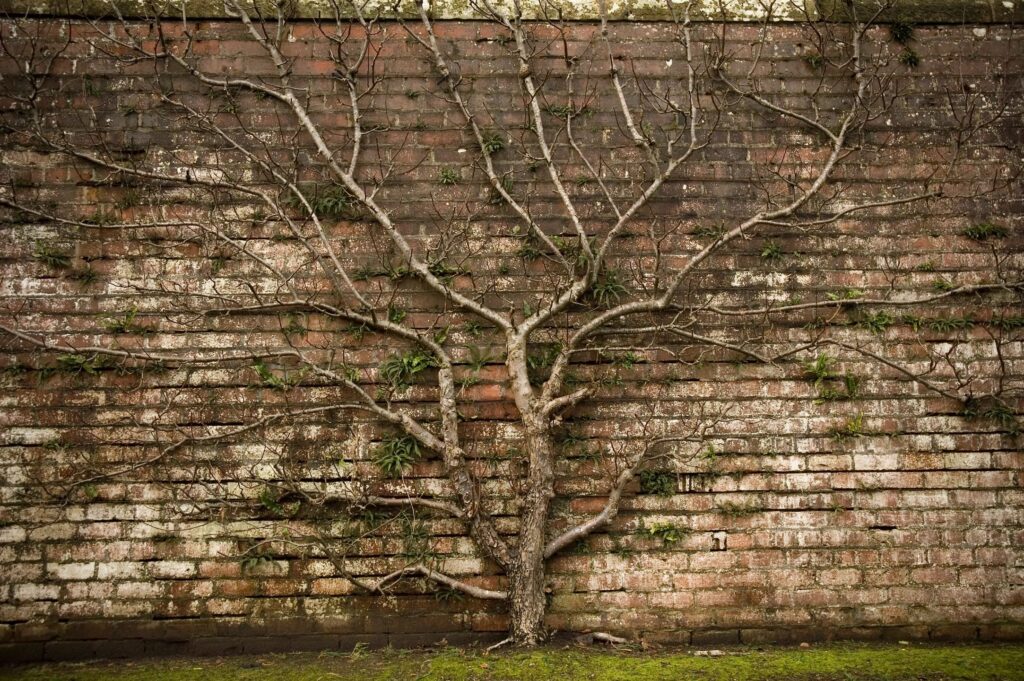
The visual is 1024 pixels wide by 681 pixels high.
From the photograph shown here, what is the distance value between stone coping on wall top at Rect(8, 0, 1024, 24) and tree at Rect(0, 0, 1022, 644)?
7cm

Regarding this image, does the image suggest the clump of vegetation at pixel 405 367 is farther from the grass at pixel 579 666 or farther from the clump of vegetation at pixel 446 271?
the grass at pixel 579 666

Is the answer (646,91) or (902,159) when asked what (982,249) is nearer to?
(902,159)

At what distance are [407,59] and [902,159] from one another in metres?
3.07

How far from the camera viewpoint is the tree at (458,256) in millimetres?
3848

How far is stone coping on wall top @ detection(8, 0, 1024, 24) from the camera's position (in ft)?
13.4

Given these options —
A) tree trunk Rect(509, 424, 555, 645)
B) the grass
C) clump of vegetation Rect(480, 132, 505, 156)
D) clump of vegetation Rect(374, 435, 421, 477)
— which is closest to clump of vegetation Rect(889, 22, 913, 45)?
clump of vegetation Rect(480, 132, 505, 156)

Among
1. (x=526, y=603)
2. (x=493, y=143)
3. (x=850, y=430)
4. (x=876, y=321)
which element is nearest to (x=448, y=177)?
(x=493, y=143)

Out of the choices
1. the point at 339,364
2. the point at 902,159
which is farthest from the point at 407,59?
the point at 902,159

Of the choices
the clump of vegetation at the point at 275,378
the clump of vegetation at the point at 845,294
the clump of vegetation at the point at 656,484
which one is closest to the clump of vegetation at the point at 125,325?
the clump of vegetation at the point at 275,378

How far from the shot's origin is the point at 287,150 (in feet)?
13.4

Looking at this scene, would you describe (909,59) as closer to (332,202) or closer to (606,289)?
(606,289)

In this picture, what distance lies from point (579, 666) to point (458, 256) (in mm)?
2303

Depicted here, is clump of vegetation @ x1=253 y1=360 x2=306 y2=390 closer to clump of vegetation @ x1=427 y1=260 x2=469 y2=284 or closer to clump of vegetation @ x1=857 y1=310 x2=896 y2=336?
clump of vegetation @ x1=427 y1=260 x2=469 y2=284

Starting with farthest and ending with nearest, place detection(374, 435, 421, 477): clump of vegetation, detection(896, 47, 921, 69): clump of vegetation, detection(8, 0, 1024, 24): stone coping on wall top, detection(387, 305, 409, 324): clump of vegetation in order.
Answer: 1. detection(896, 47, 921, 69): clump of vegetation
2. detection(8, 0, 1024, 24): stone coping on wall top
3. detection(387, 305, 409, 324): clump of vegetation
4. detection(374, 435, 421, 477): clump of vegetation
